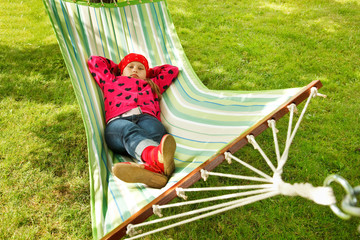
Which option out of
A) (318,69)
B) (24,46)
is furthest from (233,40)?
(24,46)

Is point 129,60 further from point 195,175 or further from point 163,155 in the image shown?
point 195,175

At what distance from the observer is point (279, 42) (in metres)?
4.06

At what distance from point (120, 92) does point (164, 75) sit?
502 mm

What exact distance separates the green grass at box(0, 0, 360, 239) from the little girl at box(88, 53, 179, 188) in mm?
491

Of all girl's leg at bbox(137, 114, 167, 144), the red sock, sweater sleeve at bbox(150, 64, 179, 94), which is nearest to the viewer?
the red sock

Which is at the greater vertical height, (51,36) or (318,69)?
(51,36)

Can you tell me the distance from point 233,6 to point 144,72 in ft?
11.0

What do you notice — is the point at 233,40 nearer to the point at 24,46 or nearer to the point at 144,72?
the point at 144,72

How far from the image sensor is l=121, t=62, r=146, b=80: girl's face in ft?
8.42

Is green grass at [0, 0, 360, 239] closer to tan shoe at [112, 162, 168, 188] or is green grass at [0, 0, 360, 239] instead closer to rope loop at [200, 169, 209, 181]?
tan shoe at [112, 162, 168, 188]

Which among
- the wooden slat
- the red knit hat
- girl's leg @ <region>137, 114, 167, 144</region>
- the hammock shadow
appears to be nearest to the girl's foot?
the wooden slat

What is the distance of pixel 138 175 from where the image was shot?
1.52 meters

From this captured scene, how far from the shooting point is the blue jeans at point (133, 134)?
1824 mm

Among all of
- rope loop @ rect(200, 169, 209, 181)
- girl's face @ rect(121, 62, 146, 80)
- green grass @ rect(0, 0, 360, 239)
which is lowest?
green grass @ rect(0, 0, 360, 239)
